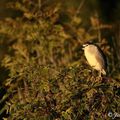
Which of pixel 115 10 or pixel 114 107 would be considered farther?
pixel 115 10

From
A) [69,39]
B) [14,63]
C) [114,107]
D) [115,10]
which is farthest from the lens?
[115,10]

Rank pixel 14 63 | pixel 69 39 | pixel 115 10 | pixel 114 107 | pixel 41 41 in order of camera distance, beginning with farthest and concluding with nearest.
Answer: pixel 115 10, pixel 69 39, pixel 41 41, pixel 14 63, pixel 114 107

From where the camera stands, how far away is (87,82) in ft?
25.2

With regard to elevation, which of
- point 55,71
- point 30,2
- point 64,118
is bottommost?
point 64,118

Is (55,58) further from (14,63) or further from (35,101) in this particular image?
(35,101)

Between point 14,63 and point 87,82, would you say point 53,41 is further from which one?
point 87,82

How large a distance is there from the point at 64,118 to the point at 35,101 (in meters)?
0.40

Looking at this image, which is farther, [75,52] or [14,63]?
[75,52]

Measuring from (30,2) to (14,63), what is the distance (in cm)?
173

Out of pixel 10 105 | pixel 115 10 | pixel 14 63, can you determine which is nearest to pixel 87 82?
pixel 10 105

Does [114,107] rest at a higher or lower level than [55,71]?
lower

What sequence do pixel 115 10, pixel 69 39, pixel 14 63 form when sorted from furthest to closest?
pixel 115 10, pixel 69 39, pixel 14 63

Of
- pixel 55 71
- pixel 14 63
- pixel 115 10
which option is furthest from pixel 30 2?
pixel 115 10

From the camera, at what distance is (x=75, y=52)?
12.2 meters
